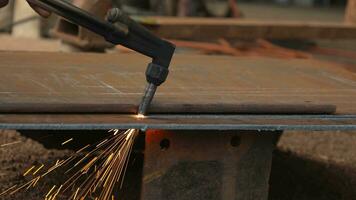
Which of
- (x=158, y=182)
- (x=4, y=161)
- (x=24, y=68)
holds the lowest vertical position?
(x=4, y=161)

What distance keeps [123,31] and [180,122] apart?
31 cm

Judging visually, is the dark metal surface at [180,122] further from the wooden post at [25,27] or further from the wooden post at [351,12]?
the wooden post at [25,27]

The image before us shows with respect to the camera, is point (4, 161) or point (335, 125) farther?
point (4, 161)

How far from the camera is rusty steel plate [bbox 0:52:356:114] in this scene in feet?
7.28

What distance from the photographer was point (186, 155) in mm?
2221

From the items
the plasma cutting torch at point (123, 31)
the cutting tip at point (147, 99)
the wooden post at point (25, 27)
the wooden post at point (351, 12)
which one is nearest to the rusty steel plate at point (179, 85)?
the cutting tip at point (147, 99)

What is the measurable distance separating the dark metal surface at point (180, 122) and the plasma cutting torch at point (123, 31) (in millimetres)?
127

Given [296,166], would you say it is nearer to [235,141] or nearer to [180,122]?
[235,141]

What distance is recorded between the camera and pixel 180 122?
2123 millimetres

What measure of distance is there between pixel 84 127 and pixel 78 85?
0.52 m

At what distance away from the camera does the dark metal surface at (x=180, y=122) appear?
1.98 metres

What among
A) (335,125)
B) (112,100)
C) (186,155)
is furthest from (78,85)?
(335,125)

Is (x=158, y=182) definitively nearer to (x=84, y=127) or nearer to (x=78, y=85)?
(x=84, y=127)

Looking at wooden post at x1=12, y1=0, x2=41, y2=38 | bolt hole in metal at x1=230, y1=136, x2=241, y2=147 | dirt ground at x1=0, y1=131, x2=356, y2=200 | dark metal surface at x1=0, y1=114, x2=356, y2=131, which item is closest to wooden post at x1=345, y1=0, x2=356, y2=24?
dirt ground at x1=0, y1=131, x2=356, y2=200
